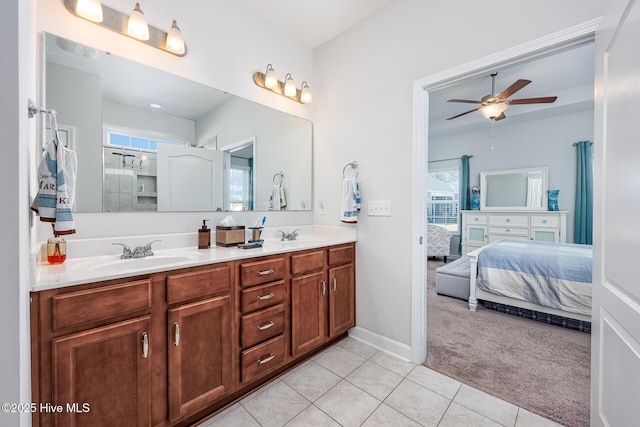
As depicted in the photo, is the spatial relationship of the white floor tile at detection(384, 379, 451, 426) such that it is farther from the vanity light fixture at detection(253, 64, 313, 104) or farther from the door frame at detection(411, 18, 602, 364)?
the vanity light fixture at detection(253, 64, 313, 104)

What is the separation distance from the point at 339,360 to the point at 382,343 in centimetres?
40

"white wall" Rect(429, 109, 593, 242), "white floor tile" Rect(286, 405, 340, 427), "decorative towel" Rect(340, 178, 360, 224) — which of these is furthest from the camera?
"white wall" Rect(429, 109, 593, 242)

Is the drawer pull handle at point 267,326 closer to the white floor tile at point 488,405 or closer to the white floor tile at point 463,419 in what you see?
the white floor tile at point 463,419

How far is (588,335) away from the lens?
8.00 ft

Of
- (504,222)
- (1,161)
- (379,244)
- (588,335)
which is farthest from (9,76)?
(504,222)

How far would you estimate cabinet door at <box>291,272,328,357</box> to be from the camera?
186 cm

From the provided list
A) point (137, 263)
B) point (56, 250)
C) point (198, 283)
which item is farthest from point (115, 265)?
point (198, 283)

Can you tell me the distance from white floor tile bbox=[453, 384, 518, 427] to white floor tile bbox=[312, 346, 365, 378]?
676 millimetres

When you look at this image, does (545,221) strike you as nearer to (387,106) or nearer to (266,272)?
(387,106)

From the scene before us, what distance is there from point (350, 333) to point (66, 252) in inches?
82.5

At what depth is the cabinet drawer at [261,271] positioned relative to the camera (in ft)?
5.12

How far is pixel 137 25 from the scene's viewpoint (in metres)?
1.59

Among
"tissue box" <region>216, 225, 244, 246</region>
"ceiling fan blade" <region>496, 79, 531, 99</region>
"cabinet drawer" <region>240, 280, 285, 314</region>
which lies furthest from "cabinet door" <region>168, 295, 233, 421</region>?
"ceiling fan blade" <region>496, 79, 531, 99</region>

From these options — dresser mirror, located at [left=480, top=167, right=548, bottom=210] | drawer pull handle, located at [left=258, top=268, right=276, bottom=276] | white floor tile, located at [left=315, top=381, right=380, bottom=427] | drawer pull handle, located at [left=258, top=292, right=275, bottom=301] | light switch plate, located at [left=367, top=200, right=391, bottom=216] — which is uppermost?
dresser mirror, located at [left=480, top=167, right=548, bottom=210]
